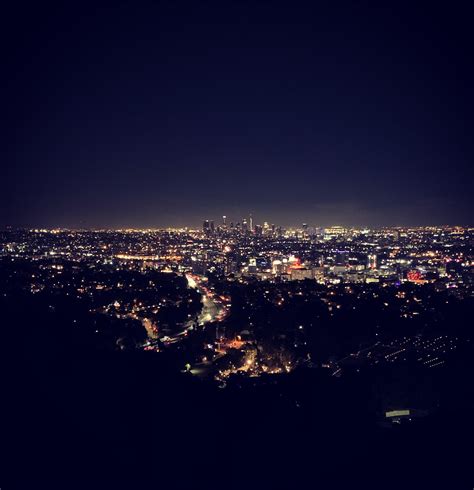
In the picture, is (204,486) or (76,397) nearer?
(204,486)

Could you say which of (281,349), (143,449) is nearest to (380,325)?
(281,349)

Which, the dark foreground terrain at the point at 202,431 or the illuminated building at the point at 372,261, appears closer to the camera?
the dark foreground terrain at the point at 202,431

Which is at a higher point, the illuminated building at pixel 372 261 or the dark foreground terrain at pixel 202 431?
the illuminated building at pixel 372 261

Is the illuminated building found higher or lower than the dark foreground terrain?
higher

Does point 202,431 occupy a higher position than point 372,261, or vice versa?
point 372,261

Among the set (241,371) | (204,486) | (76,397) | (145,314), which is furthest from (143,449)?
(145,314)

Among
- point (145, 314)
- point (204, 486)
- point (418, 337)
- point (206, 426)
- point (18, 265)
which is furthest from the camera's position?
point (18, 265)

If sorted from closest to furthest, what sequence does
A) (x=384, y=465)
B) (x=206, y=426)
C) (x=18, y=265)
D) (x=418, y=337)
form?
1. (x=384, y=465)
2. (x=206, y=426)
3. (x=418, y=337)
4. (x=18, y=265)

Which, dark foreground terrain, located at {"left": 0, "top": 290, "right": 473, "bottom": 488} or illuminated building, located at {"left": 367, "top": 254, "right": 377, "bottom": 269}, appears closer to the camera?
dark foreground terrain, located at {"left": 0, "top": 290, "right": 473, "bottom": 488}

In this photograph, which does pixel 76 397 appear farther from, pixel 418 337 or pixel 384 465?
pixel 418 337

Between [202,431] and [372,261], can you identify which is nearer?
[202,431]

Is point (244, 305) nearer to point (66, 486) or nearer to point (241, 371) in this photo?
point (241, 371)
